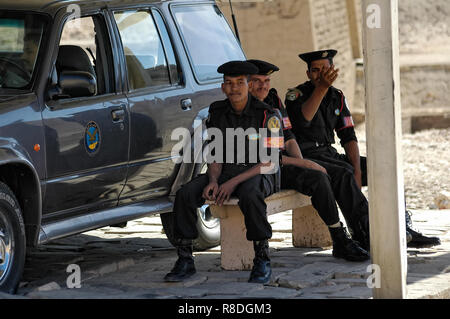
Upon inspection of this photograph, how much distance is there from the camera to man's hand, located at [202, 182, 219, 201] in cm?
692

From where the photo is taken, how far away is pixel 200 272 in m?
7.20

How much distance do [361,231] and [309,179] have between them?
0.58 meters

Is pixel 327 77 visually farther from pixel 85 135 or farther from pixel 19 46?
pixel 19 46

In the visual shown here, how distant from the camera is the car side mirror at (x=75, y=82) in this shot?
652 centimetres

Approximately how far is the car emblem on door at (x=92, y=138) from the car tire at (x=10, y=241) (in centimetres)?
71

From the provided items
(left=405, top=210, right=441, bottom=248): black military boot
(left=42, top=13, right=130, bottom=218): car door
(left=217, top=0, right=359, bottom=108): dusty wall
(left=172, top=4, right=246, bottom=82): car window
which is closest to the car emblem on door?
(left=42, top=13, right=130, bottom=218): car door

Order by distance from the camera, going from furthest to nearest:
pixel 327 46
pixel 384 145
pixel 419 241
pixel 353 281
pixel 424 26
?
pixel 424 26, pixel 327 46, pixel 419 241, pixel 353 281, pixel 384 145

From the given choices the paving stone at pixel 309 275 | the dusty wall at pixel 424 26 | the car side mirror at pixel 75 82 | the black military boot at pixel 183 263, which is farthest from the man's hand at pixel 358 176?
the dusty wall at pixel 424 26

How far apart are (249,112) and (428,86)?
13049 mm

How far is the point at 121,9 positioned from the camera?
7.45 meters

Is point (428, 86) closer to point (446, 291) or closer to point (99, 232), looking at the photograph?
point (99, 232)

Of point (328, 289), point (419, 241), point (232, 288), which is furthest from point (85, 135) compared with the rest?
point (419, 241)

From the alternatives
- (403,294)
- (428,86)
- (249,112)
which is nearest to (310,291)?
(403,294)

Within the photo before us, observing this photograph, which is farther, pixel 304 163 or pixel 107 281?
pixel 304 163
